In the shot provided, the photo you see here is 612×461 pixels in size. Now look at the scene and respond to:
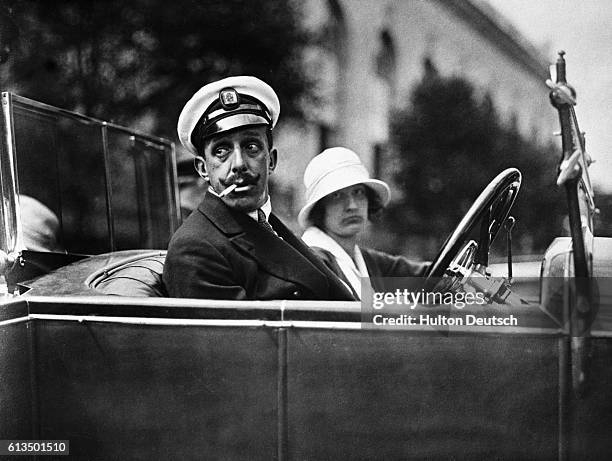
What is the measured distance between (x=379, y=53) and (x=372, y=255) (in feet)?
1.93


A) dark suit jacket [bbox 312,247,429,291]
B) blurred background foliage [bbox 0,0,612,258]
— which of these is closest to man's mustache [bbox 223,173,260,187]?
blurred background foliage [bbox 0,0,612,258]

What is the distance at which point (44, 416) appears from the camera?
8.25 ft

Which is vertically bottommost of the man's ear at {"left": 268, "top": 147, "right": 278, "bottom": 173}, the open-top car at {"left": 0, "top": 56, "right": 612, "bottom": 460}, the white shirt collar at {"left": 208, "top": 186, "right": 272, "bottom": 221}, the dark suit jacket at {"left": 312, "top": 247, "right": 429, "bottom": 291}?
the open-top car at {"left": 0, "top": 56, "right": 612, "bottom": 460}

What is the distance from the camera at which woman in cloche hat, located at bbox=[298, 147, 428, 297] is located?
2.30 m

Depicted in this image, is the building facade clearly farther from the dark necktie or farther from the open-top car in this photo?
the dark necktie

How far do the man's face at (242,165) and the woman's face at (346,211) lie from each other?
0.69 feet

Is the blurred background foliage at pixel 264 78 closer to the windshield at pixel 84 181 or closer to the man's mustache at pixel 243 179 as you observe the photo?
the windshield at pixel 84 181

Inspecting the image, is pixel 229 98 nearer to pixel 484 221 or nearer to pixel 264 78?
pixel 264 78

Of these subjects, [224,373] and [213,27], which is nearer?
[224,373]

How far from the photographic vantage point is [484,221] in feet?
7.38

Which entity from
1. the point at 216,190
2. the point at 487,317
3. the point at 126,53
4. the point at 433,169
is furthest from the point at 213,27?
the point at 487,317

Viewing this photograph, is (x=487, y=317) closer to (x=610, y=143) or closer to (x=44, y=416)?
(x=610, y=143)

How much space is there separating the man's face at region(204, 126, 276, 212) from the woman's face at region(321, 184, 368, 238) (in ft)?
0.69

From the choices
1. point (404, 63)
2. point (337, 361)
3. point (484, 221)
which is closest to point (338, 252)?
point (337, 361)
